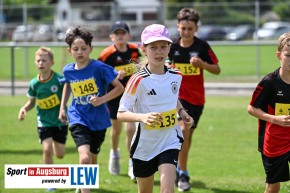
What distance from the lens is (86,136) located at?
7.81m

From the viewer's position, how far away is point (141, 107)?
6.37 metres

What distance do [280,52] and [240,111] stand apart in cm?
1014

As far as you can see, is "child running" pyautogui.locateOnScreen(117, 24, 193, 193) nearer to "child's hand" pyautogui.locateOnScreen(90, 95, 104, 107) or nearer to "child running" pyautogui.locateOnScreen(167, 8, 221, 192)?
"child's hand" pyautogui.locateOnScreen(90, 95, 104, 107)

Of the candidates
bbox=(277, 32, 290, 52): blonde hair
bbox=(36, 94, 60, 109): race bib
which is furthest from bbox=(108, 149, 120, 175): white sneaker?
bbox=(277, 32, 290, 52): blonde hair

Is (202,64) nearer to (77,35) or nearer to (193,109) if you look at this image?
(193,109)

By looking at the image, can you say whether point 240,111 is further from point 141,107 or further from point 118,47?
point 141,107

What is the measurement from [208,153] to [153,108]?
525 centimetres

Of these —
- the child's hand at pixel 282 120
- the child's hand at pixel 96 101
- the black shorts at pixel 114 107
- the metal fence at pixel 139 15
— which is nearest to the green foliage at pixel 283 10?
the metal fence at pixel 139 15

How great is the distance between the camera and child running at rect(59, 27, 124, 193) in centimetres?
781

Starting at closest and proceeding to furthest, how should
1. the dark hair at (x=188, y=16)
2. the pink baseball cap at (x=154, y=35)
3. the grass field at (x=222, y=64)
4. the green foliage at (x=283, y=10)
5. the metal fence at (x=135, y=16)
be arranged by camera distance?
1. the pink baseball cap at (x=154, y=35)
2. the dark hair at (x=188, y=16)
3. the grass field at (x=222, y=64)
4. the metal fence at (x=135, y=16)
5. the green foliage at (x=283, y=10)

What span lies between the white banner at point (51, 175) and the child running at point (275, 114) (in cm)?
197

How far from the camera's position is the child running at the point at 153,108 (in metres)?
6.28

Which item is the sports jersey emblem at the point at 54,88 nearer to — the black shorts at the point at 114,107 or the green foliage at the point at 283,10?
the black shorts at the point at 114,107

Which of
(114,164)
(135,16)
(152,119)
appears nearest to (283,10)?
(135,16)
